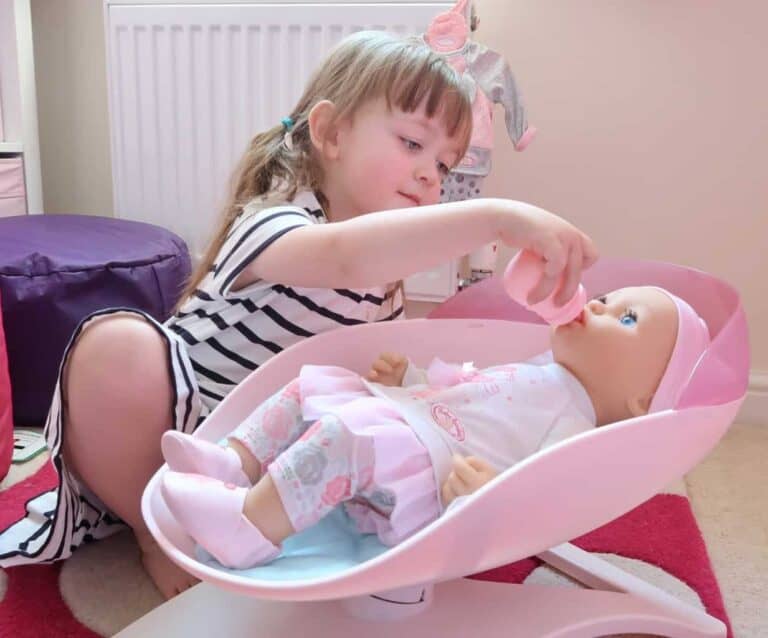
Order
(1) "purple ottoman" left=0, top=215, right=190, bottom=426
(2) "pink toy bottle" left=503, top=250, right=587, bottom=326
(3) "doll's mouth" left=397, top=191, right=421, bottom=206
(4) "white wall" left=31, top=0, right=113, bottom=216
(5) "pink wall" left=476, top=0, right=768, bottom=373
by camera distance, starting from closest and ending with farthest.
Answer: (2) "pink toy bottle" left=503, top=250, right=587, bottom=326 < (3) "doll's mouth" left=397, top=191, right=421, bottom=206 < (1) "purple ottoman" left=0, top=215, right=190, bottom=426 < (5) "pink wall" left=476, top=0, right=768, bottom=373 < (4) "white wall" left=31, top=0, right=113, bottom=216

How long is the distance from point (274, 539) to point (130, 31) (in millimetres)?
1166

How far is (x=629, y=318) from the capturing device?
2.43 ft

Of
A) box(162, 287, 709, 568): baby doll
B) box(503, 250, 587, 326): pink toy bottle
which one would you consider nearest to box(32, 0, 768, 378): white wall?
box(162, 287, 709, 568): baby doll

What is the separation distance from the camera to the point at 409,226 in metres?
0.63

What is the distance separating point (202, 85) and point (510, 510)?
1.14 m

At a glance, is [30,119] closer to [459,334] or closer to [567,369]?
[459,334]

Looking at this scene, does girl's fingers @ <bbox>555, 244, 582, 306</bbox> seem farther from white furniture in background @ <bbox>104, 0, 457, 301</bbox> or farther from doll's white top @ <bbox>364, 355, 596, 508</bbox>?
white furniture in background @ <bbox>104, 0, 457, 301</bbox>

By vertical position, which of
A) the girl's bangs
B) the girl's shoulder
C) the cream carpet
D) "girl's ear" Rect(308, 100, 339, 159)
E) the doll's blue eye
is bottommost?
the cream carpet

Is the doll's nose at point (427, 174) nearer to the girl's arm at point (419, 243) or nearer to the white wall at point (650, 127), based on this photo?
the girl's arm at point (419, 243)

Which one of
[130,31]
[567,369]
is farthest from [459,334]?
[130,31]

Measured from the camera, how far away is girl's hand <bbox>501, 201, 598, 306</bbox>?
1.94ft

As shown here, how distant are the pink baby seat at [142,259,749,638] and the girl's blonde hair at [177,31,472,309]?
18 centimetres

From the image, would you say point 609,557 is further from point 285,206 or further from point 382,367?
point 285,206

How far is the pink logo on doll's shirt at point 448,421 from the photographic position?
659 millimetres
